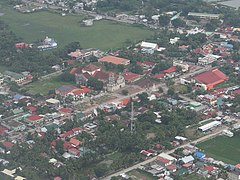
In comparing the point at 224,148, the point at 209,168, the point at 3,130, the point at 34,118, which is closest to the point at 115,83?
the point at 34,118

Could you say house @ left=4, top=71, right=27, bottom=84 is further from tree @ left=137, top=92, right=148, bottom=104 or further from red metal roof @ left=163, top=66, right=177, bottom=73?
red metal roof @ left=163, top=66, right=177, bottom=73

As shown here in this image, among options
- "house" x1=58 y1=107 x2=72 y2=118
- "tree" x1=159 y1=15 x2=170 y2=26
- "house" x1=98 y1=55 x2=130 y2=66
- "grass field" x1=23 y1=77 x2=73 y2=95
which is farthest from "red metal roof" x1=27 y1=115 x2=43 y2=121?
"tree" x1=159 y1=15 x2=170 y2=26

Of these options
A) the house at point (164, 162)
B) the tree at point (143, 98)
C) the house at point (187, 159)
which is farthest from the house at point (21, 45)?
the house at point (187, 159)

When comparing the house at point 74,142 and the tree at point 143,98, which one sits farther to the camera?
the tree at point 143,98

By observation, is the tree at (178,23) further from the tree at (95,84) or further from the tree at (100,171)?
the tree at (100,171)

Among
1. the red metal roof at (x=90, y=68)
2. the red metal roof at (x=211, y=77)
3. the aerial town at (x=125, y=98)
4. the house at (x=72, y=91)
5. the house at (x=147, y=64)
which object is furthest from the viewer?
the house at (x=147, y=64)

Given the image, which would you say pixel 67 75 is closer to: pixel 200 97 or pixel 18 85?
pixel 18 85
